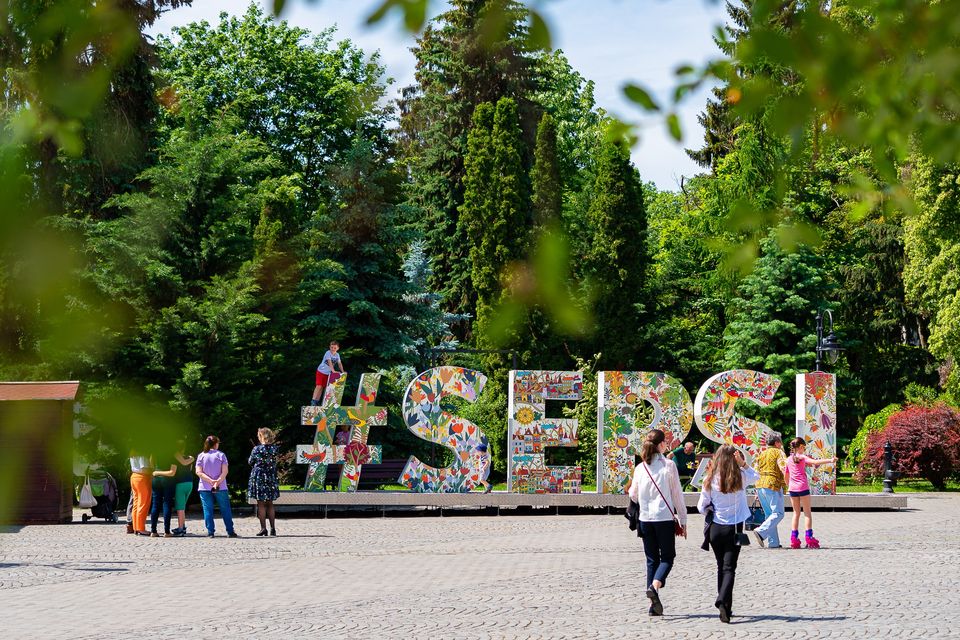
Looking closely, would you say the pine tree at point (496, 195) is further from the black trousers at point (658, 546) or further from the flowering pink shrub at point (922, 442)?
the black trousers at point (658, 546)

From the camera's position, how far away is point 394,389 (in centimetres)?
3581

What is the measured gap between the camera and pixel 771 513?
1844cm

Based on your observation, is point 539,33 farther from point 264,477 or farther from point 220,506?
point 264,477

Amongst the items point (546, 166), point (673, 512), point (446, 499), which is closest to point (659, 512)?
point (673, 512)

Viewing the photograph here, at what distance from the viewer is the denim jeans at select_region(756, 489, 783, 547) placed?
59.2 feet

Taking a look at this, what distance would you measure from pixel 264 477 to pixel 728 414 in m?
10.1

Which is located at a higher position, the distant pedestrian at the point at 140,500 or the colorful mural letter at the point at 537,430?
the colorful mural letter at the point at 537,430

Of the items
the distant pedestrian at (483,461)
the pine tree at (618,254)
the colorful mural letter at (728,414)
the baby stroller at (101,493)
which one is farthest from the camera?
the pine tree at (618,254)

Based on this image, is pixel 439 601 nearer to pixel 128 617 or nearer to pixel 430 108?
pixel 128 617

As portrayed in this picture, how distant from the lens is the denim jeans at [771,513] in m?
18.0

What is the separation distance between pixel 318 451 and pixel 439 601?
549 inches

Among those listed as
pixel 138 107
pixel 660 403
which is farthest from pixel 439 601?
pixel 138 107

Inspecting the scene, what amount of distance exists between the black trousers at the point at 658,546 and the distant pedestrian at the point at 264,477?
10.5 metres

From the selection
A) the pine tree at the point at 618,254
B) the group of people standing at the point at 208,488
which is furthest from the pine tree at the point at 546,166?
the group of people standing at the point at 208,488
